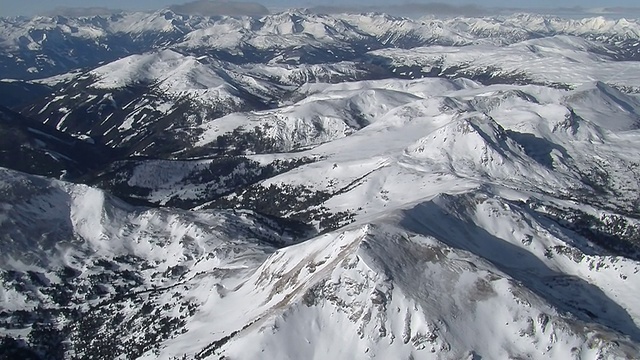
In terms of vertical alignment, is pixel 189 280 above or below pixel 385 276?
below

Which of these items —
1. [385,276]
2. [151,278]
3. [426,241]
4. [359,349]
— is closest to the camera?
[359,349]

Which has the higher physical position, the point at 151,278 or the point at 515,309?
the point at 515,309

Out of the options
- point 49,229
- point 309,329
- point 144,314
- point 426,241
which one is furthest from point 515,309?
point 49,229

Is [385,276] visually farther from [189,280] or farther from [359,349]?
[189,280]

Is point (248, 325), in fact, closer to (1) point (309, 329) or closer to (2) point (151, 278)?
(1) point (309, 329)

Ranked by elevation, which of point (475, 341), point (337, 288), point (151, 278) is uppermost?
point (337, 288)

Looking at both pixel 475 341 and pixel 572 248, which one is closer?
pixel 475 341

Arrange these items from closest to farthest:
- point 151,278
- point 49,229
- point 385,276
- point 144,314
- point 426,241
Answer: point 385,276, point 426,241, point 144,314, point 151,278, point 49,229

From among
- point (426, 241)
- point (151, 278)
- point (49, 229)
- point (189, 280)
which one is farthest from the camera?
point (49, 229)

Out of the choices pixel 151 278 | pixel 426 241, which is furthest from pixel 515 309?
pixel 151 278
